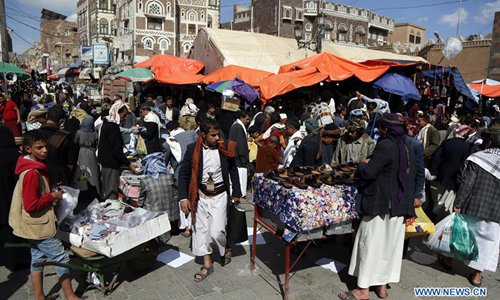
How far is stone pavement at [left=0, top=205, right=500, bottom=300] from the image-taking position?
11.4 ft

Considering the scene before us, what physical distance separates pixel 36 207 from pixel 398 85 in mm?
9518

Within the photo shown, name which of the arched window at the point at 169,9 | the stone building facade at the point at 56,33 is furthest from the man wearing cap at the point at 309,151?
the stone building facade at the point at 56,33

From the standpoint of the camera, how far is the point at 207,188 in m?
3.62

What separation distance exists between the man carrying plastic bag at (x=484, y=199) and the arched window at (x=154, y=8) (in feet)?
150

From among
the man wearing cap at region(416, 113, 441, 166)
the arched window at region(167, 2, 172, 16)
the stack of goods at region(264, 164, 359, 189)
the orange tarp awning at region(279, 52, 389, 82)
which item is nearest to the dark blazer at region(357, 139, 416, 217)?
the stack of goods at region(264, 164, 359, 189)

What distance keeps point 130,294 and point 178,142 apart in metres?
2.22

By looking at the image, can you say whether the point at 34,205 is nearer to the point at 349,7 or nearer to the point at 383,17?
the point at 349,7

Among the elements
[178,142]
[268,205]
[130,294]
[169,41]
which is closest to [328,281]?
[268,205]

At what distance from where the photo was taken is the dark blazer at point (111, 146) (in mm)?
5074

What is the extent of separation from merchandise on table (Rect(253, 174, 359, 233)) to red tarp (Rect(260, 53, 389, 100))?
21.7 ft

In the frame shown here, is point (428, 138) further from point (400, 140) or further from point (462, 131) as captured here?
point (400, 140)

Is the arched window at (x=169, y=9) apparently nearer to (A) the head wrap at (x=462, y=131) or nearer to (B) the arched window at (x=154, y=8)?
(B) the arched window at (x=154, y=8)

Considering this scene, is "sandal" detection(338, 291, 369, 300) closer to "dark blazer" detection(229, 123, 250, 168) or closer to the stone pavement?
the stone pavement

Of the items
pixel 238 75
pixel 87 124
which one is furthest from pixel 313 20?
pixel 87 124
